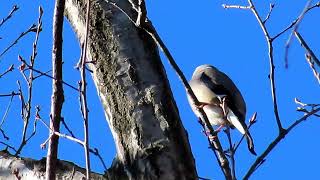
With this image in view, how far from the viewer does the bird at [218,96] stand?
405 cm

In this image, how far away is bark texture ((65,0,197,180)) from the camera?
6.00 feet

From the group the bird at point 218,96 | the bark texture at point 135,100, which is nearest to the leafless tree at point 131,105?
the bark texture at point 135,100

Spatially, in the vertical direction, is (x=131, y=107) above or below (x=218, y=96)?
below

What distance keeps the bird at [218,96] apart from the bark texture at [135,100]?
182cm

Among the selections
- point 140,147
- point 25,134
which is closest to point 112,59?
point 140,147

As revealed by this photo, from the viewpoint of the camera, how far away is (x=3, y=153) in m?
2.26

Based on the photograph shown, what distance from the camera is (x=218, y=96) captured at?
4230 mm

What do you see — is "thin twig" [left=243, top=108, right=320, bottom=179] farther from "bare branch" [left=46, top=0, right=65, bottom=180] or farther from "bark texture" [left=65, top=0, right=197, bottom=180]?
"bare branch" [left=46, top=0, right=65, bottom=180]

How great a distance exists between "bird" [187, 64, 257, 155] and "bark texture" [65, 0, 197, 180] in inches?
71.5

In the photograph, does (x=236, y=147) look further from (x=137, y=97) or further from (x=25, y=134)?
(x=25, y=134)

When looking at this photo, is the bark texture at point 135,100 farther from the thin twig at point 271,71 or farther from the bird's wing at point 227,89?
the bird's wing at point 227,89

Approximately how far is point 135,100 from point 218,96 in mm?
2363

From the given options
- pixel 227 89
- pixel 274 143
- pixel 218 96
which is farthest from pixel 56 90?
pixel 227 89

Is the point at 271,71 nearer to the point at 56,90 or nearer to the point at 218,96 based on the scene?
the point at 56,90
